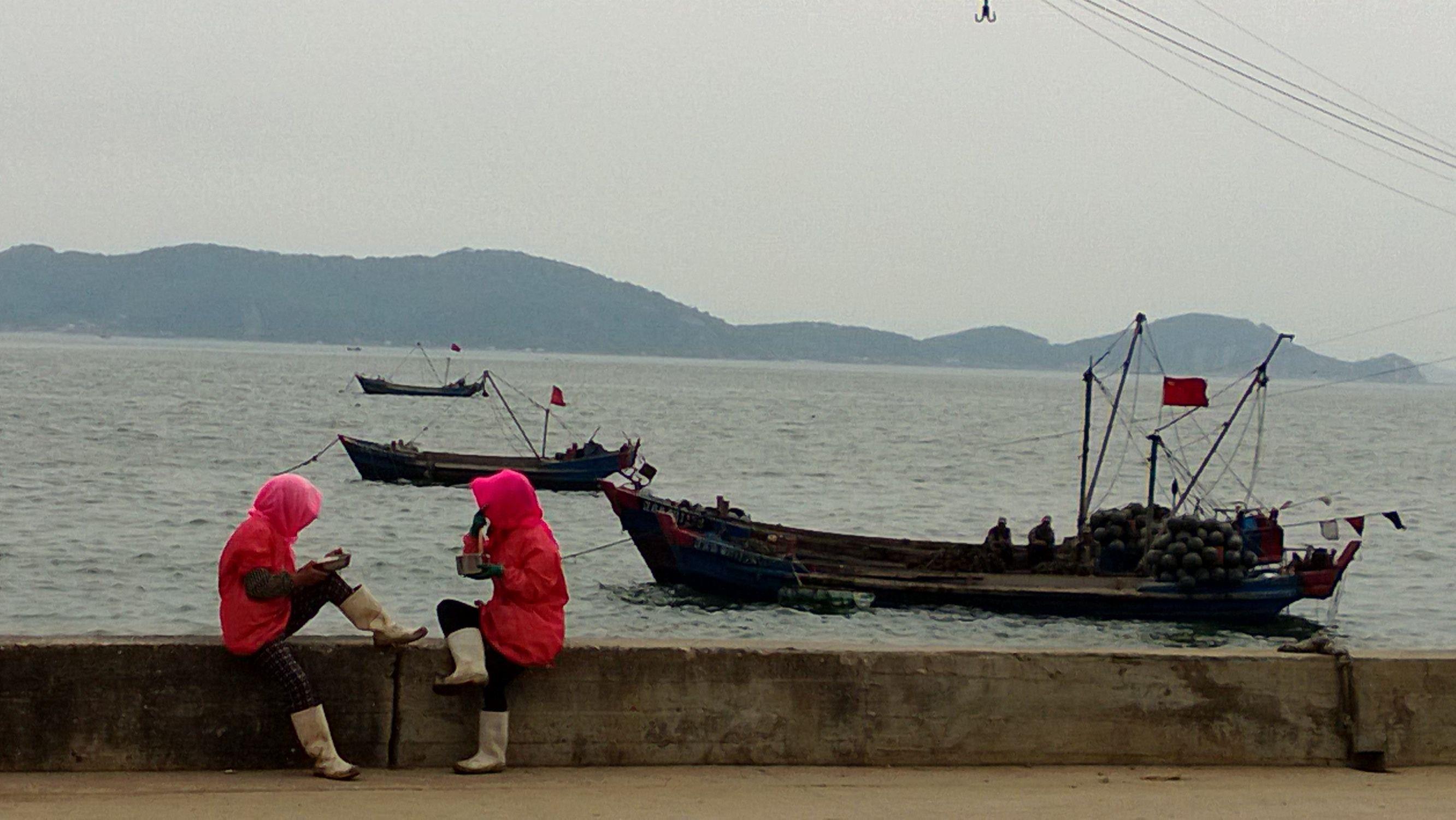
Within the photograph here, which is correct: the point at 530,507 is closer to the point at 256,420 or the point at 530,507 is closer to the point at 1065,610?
the point at 1065,610

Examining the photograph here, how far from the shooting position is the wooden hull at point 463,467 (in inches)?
1711

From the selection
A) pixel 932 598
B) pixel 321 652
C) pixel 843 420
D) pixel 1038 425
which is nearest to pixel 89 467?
pixel 932 598

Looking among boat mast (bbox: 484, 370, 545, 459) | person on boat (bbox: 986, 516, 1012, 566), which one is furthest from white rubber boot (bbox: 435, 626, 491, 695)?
boat mast (bbox: 484, 370, 545, 459)

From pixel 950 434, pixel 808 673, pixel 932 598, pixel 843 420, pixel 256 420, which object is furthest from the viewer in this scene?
pixel 843 420

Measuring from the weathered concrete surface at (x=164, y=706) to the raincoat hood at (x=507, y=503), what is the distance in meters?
0.66

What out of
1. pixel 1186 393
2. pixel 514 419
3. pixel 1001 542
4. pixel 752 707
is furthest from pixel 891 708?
pixel 514 419

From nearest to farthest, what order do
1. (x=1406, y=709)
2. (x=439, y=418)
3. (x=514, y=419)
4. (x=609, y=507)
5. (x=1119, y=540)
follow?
(x=1406, y=709), (x=1119, y=540), (x=609, y=507), (x=514, y=419), (x=439, y=418)

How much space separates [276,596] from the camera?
547 centimetres

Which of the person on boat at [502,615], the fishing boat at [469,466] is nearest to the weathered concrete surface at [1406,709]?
the person on boat at [502,615]

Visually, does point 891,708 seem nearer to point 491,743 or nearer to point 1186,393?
point 491,743

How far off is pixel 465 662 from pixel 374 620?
37 cm

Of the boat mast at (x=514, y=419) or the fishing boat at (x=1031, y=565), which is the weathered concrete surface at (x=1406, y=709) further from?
the boat mast at (x=514, y=419)

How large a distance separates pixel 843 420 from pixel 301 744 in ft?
330

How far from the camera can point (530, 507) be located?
19.1ft
